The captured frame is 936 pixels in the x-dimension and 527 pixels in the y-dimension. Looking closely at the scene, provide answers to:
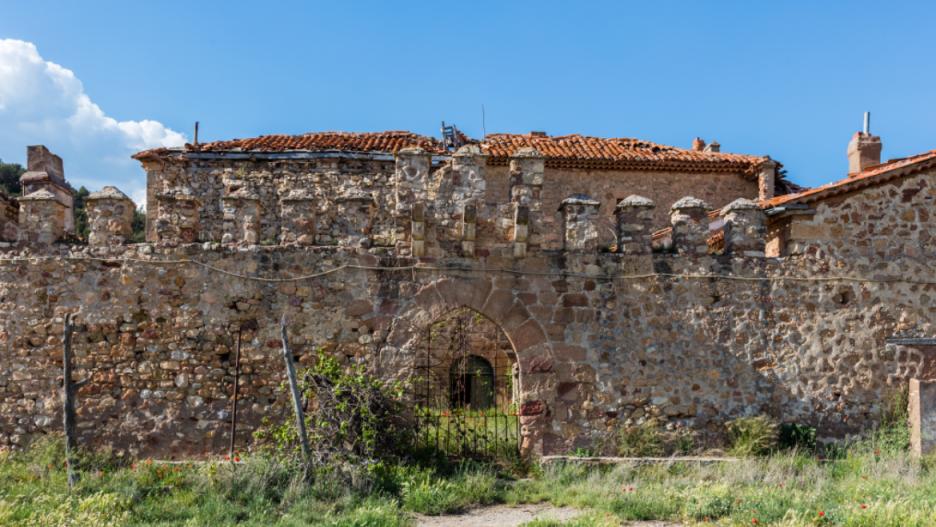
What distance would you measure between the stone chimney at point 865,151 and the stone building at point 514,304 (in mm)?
2704

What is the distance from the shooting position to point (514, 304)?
9.13m

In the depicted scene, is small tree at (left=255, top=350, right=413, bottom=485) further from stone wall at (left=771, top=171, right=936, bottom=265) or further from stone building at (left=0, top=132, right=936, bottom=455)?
stone wall at (left=771, top=171, right=936, bottom=265)

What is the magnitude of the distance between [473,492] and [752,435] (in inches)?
143

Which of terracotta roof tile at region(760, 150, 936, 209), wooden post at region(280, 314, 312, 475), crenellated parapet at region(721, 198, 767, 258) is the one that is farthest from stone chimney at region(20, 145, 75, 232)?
terracotta roof tile at region(760, 150, 936, 209)

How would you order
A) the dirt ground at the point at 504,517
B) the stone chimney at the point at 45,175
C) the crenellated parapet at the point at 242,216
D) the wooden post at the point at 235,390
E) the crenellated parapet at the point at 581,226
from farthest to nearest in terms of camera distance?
1. the stone chimney at the point at 45,175
2. the crenellated parapet at the point at 581,226
3. the crenellated parapet at the point at 242,216
4. the wooden post at the point at 235,390
5. the dirt ground at the point at 504,517

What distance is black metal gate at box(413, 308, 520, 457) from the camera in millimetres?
9102

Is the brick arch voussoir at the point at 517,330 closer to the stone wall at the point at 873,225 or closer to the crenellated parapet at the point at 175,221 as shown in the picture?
the crenellated parapet at the point at 175,221

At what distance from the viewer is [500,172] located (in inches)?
644

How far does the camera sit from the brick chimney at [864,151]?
12438mm

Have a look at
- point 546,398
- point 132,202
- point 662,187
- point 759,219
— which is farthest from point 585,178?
point 132,202

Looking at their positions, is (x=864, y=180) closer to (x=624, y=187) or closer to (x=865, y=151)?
(x=865, y=151)

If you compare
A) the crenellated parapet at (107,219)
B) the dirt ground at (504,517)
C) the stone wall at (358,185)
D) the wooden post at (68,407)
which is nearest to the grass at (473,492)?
the dirt ground at (504,517)

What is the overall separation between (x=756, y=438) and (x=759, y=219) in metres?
2.81

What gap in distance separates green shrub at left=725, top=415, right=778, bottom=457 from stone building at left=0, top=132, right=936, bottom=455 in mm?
180
